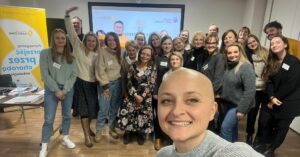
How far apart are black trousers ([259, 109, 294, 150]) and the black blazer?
8cm

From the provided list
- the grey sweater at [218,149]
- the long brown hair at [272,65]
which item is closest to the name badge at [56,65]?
the grey sweater at [218,149]

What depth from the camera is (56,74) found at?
2479mm

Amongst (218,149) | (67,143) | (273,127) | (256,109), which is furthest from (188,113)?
(256,109)

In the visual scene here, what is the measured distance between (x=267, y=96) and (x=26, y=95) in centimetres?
303

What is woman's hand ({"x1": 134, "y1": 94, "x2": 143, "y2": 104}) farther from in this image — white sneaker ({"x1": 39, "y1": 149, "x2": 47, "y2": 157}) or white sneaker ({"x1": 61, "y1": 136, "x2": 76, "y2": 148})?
white sneaker ({"x1": 39, "y1": 149, "x2": 47, "y2": 157})

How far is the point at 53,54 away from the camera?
243 centimetres

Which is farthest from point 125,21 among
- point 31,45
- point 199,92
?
point 199,92

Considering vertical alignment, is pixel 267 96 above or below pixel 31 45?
below

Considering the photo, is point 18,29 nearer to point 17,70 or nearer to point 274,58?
point 17,70

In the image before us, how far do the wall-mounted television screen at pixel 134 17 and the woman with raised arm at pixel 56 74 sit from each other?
130 inches

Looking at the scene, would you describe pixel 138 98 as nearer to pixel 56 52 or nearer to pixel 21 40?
pixel 56 52

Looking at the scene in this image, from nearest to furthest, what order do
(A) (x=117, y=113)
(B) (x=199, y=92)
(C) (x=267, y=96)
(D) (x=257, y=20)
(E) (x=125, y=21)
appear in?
(B) (x=199, y=92)
(C) (x=267, y=96)
(A) (x=117, y=113)
(D) (x=257, y=20)
(E) (x=125, y=21)

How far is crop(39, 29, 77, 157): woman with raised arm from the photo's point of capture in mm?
2418

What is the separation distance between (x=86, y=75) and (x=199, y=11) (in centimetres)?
397
